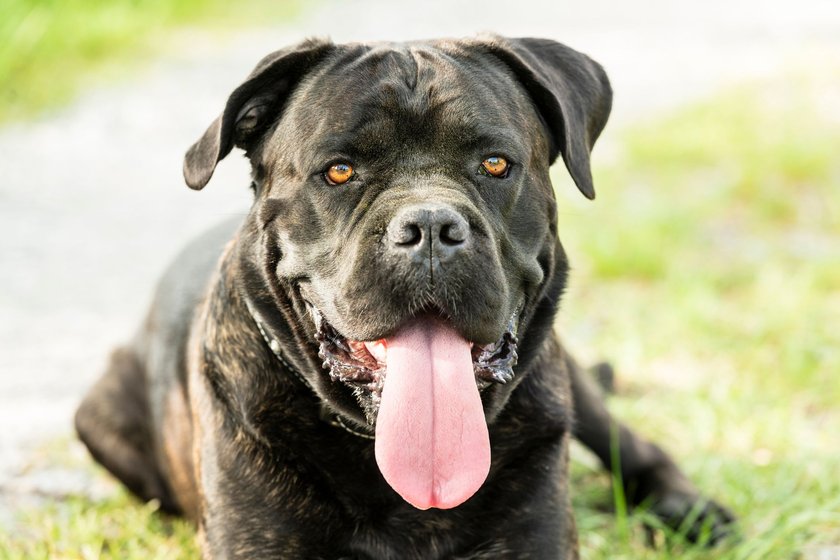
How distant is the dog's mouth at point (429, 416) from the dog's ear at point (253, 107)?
0.74 metres

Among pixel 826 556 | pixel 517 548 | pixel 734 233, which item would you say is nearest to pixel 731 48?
pixel 734 233

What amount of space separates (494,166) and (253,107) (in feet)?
2.36

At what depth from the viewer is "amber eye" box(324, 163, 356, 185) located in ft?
9.89

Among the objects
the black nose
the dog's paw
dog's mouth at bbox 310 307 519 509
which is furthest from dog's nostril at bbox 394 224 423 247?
the dog's paw

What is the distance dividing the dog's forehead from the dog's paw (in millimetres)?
1663

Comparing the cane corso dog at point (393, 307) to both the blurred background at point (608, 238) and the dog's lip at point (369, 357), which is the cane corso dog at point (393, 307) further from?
the blurred background at point (608, 238)

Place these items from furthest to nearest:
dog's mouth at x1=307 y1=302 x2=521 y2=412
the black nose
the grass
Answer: the grass, dog's mouth at x1=307 y1=302 x2=521 y2=412, the black nose

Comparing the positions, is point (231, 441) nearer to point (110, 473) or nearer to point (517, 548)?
point (517, 548)

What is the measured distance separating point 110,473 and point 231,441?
137cm

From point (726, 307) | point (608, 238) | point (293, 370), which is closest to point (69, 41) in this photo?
point (608, 238)

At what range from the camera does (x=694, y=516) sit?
12.9 feet

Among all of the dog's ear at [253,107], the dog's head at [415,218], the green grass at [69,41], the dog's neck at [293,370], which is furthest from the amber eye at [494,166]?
the green grass at [69,41]

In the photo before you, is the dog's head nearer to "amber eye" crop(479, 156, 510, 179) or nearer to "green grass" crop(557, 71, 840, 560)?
"amber eye" crop(479, 156, 510, 179)

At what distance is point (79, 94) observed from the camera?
9547 mm
